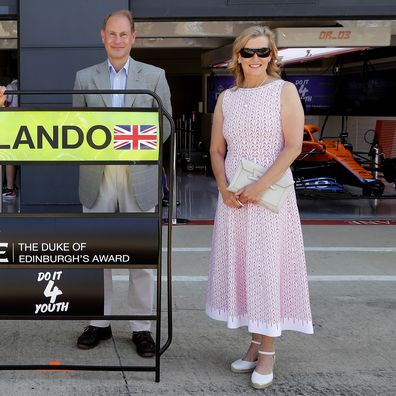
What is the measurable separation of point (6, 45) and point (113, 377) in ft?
29.0

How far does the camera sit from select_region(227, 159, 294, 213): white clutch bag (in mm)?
3854

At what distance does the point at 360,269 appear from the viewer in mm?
6848

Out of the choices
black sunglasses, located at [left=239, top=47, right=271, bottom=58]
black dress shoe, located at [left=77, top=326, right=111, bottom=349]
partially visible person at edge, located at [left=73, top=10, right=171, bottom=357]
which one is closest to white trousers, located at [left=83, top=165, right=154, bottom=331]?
partially visible person at edge, located at [left=73, top=10, right=171, bottom=357]

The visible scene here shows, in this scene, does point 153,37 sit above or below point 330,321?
above

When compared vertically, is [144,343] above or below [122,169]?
below

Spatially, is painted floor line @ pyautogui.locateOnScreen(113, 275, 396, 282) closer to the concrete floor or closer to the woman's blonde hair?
the concrete floor

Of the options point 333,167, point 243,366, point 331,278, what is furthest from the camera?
point 333,167

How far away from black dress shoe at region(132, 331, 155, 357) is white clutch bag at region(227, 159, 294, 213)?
1179 millimetres

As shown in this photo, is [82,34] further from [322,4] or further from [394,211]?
[394,211]

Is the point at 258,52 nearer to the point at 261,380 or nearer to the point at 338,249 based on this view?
the point at 261,380

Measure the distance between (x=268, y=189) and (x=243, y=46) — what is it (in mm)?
787

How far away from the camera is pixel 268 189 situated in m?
3.85

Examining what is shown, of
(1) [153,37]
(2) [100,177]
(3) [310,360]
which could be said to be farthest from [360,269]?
(1) [153,37]

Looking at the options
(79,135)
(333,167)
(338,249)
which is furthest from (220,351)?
(333,167)
